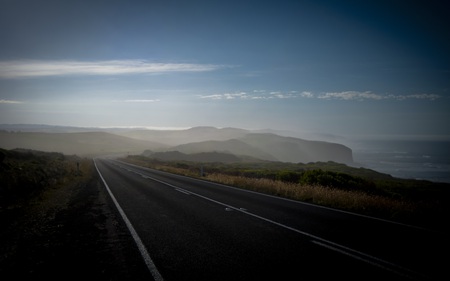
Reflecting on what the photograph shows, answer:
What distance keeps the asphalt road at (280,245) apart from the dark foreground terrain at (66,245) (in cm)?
45

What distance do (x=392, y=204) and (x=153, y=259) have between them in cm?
910

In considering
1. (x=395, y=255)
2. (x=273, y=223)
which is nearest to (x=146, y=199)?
(x=273, y=223)

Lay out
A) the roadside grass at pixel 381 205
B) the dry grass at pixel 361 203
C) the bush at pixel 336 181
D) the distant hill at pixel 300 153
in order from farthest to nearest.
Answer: the distant hill at pixel 300 153 < the bush at pixel 336 181 < the dry grass at pixel 361 203 < the roadside grass at pixel 381 205

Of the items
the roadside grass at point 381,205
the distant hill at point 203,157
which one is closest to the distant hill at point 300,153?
the distant hill at point 203,157

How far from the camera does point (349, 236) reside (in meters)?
6.29

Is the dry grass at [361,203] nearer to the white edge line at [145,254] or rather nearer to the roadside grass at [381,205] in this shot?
the roadside grass at [381,205]

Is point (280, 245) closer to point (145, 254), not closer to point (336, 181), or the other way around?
point (145, 254)

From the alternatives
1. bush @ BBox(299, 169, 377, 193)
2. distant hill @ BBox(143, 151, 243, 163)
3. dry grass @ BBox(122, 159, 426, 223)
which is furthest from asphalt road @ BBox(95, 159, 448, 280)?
distant hill @ BBox(143, 151, 243, 163)

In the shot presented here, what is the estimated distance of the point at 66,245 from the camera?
5977 millimetres

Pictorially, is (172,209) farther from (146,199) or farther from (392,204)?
(392,204)

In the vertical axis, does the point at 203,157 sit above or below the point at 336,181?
below

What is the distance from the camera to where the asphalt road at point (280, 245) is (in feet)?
14.3

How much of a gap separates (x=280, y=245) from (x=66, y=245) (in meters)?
5.08

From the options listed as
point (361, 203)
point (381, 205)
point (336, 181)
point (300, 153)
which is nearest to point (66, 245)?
point (361, 203)
